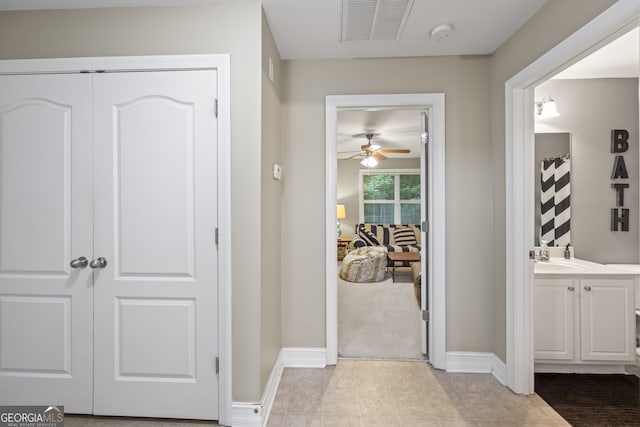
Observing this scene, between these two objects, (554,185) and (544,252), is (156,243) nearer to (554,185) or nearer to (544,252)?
(544,252)

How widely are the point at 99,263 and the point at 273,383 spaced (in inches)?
52.3

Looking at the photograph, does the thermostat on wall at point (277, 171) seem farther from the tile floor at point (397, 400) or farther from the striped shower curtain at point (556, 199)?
the striped shower curtain at point (556, 199)

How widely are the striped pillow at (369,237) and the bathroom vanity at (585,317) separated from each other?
180 inches

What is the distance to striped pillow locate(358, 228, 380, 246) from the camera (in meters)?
6.98

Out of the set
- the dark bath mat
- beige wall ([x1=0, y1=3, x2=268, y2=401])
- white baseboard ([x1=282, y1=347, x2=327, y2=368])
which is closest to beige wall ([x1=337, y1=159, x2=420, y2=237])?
white baseboard ([x1=282, y1=347, x2=327, y2=368])

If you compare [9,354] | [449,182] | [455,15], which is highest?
[455,15]

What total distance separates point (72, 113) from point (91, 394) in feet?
5.42

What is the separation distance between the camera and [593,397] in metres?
2.15

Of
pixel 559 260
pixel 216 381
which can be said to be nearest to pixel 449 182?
pixel 559 260

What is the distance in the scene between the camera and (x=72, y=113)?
1.90 m

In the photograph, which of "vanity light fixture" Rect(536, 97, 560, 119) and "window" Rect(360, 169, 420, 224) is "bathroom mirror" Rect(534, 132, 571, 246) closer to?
"vanity light fixture" Rect(536, 97, 560, 119)

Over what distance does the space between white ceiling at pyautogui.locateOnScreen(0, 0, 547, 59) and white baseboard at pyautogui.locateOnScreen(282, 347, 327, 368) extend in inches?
90.5

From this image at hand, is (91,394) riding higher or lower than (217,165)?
lower

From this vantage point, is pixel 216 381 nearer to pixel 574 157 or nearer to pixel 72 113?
pixel 72 113
